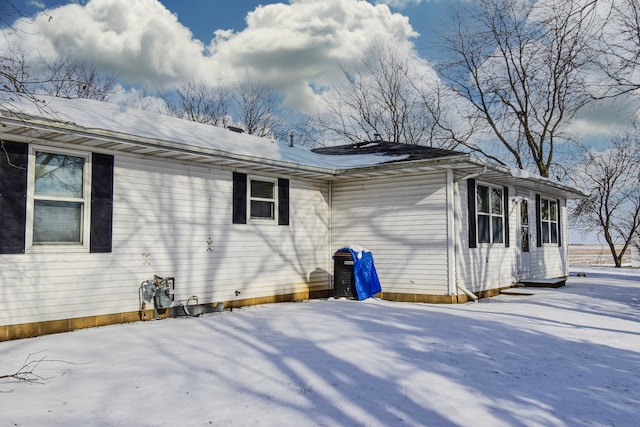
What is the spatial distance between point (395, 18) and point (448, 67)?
4100 mm

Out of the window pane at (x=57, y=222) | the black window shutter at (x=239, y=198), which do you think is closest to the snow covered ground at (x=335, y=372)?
the window pane at (x=57, y=222)

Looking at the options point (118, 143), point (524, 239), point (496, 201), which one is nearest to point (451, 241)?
point (496, 201)

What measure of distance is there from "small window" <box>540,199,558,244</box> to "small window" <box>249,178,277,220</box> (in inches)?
328

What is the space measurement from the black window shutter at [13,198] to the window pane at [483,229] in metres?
8.58

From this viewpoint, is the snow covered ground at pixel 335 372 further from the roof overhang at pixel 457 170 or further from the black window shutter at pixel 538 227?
the black window shutter at pixel 538 227

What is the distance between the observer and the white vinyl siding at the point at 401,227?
9.43 metres

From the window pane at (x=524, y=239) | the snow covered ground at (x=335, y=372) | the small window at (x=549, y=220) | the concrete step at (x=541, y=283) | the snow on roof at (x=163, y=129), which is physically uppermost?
the snow on roof at (x=163, y=129)

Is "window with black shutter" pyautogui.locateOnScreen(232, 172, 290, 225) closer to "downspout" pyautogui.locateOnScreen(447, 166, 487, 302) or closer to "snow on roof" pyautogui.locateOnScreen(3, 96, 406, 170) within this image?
"snow on roof" pyautogui.locateOnScreen(3, 96, 406, 170)

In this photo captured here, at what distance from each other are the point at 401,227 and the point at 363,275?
1.26m

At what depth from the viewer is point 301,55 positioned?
2484cm

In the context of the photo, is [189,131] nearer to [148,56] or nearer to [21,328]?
[21,328]

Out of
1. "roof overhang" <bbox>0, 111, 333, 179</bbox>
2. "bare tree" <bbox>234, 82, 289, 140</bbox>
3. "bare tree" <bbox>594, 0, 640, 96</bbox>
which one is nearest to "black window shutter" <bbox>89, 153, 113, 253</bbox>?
"roof overhang" <bbox>0, 111, 333, 179</bbox>

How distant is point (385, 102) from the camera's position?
27094 mm

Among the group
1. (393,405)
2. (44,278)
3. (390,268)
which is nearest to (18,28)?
(44,278)
